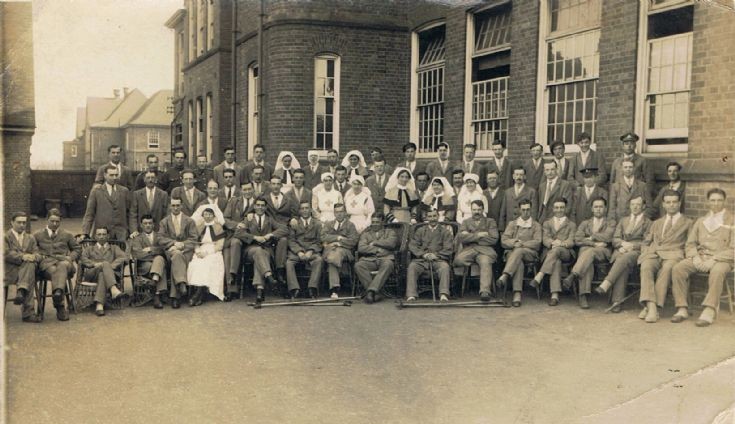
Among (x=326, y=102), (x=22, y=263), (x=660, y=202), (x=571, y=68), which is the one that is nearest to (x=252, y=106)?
(x=326, y=102)

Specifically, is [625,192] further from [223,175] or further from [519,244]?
[223,175]

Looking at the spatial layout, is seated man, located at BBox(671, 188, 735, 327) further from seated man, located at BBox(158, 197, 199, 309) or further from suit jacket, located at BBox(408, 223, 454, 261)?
seated man, located at BBox(158, 197, 199, 309)

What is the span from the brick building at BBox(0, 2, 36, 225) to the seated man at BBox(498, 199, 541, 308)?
5920mm

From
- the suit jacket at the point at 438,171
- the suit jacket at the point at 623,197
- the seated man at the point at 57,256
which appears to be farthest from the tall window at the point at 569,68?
the seated man at the point at 57,256

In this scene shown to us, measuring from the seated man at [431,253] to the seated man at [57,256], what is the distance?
421cm

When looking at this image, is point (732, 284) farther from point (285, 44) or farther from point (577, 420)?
point (285, 44)

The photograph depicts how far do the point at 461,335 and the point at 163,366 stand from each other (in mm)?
2955

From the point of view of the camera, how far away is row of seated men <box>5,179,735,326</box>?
Answer: 7656 millimetres

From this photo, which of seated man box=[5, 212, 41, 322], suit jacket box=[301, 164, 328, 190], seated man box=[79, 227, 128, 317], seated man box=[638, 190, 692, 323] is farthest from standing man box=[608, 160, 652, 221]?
seated man box=[5, 212, 41, 322]

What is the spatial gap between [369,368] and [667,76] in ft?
20.6

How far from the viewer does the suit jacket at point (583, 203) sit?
360 inches

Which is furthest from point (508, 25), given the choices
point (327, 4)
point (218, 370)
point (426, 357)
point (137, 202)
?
point (218, 370)

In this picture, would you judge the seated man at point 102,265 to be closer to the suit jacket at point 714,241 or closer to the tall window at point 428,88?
the suit jacket at point 714,241

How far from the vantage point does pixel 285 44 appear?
1490 centimetres
